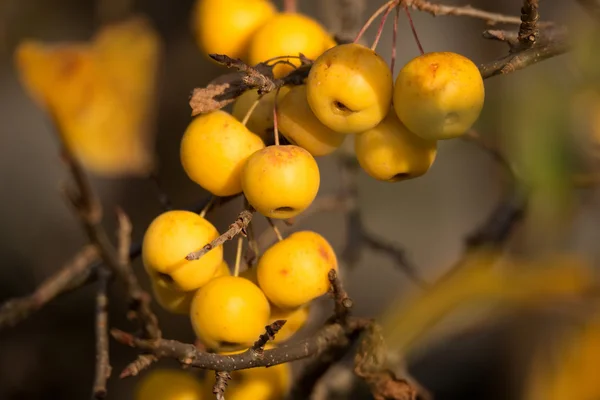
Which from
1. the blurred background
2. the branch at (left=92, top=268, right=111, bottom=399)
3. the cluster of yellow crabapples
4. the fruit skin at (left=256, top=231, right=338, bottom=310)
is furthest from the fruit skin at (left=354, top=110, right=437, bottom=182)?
the blurred background

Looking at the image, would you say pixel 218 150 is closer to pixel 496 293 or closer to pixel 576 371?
pixel 496 293

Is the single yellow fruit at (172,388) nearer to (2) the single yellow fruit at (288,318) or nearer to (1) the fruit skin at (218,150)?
(2) the single yellow fruit at (288,318)

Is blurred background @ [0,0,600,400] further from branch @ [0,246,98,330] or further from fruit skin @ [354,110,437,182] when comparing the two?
fruit skin @ [354,110,437,182]

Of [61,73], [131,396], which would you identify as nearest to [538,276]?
[61,73]

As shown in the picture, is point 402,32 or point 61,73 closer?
point 61,73

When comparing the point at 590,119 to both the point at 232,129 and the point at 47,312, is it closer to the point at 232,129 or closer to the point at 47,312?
the point at 232,129

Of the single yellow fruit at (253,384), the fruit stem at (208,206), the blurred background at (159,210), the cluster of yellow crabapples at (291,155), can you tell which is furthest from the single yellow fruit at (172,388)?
the blurred background at (159,210)

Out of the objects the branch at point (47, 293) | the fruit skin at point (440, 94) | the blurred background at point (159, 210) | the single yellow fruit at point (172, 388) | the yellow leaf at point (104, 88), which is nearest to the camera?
the fruit skin at point (440, 94)

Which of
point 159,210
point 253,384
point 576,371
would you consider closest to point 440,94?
point 576,371
